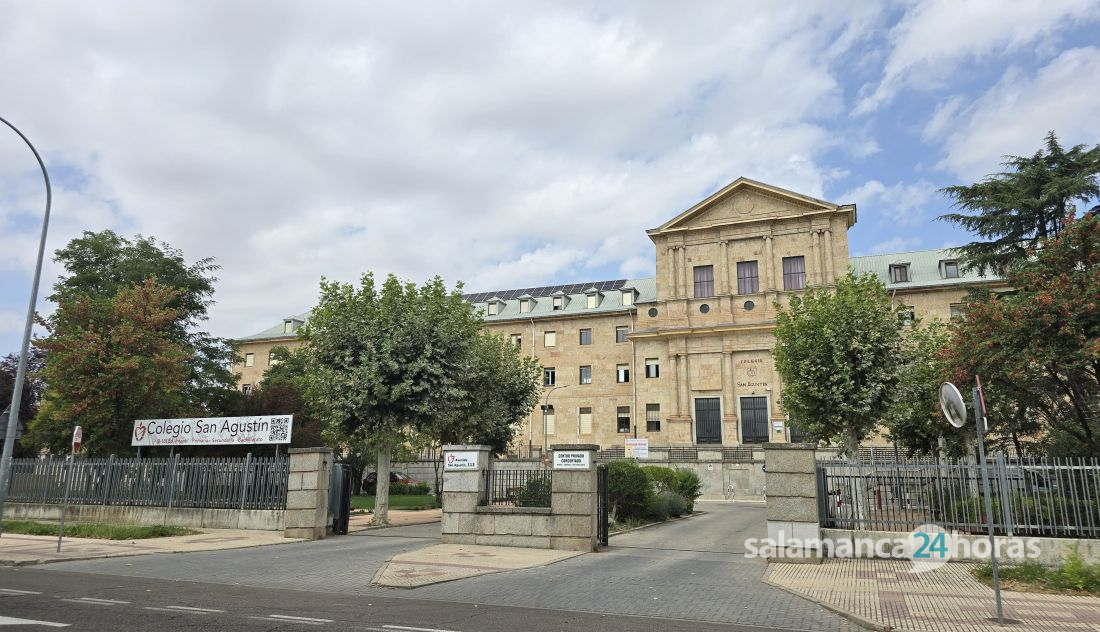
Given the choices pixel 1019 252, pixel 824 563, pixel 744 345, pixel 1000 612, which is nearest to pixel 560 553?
pixel 824 563

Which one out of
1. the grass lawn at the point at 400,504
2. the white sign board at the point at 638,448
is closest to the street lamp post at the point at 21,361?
the grass lawn at the point at 400,504

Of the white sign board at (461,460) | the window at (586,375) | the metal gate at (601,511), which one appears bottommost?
the metal gate at (601,511)

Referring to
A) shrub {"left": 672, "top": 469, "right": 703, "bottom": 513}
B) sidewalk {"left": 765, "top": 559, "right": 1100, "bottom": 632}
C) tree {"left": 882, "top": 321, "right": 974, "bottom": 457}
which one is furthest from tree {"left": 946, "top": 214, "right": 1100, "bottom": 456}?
shrub {"left": 672, "top": 469, "right": 703, "bottom": 513}

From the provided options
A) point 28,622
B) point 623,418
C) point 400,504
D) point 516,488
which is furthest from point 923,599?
point 623,418

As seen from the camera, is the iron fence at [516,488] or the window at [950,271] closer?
the iron fence at [516,488]

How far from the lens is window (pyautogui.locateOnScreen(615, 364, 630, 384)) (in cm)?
5850

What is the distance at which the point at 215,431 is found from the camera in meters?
21.7

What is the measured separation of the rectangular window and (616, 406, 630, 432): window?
43.6ft

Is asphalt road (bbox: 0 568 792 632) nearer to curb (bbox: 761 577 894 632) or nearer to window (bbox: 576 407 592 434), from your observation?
curb (bbox: 761 577 894 632)

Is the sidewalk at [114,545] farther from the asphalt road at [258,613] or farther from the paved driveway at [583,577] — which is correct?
the asphalt road at [258,613]

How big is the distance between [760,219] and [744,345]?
940cm

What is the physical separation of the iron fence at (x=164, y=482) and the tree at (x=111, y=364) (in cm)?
179

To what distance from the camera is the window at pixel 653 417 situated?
5500 centimetres

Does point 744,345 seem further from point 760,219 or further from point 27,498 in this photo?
point 27,498
